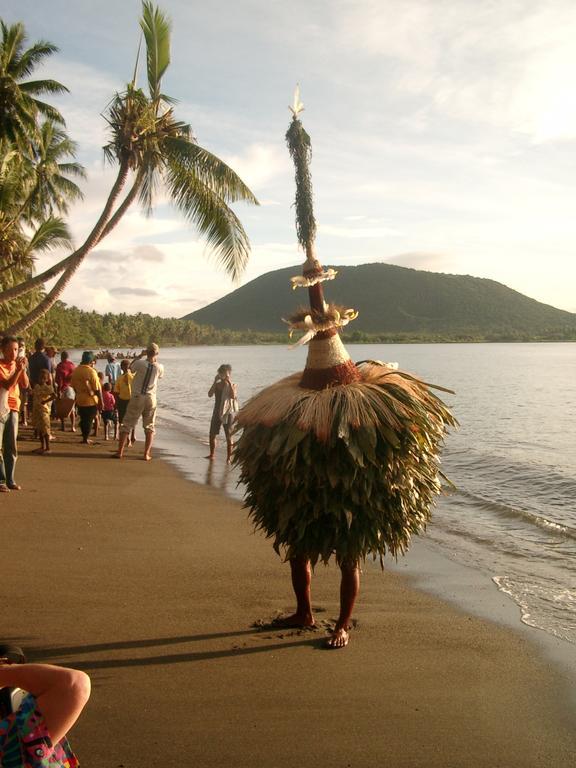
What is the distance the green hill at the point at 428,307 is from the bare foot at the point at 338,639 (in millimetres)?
141177

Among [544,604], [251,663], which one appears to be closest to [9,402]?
[251,663]

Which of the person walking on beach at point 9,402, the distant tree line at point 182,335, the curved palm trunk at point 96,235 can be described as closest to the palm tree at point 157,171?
the curved palm trunk at point 96,235

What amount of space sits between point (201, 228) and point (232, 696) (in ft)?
35.0

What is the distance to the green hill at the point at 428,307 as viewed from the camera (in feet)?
502

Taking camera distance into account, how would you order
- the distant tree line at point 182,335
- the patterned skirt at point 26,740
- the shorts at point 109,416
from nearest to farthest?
the patterned skirt at point 26,740, the shorts at point 109,416, the distant tree line at point 182,335

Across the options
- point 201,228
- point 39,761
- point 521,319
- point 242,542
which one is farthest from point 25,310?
point 521,319

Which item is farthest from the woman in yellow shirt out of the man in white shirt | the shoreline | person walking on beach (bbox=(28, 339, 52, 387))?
the shoreline

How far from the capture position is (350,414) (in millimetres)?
4164

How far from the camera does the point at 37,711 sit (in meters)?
2.30

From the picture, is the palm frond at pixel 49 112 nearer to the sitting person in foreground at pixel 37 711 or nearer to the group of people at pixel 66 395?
the group of people at pixel 66 395

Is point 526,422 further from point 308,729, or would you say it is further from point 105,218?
point 308,729

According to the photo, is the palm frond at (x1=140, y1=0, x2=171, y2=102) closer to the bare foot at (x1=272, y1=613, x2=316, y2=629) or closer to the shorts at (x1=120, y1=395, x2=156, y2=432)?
the shorts at (x1=120, y1=395, x2=156, y2=432)

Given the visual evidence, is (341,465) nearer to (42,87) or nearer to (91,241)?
(91,241)

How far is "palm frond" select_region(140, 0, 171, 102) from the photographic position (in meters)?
12.8
